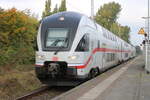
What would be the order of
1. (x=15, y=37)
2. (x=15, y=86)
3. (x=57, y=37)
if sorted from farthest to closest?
(x=15, y=37), (x=15, y=86), (x=57, y=37)

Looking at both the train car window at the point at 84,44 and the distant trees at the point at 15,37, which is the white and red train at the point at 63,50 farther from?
the distant trees at the point at 15,37

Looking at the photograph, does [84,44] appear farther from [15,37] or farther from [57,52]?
[15,37]

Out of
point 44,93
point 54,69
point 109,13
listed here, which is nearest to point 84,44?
point 54,69

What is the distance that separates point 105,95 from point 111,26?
59435 mm

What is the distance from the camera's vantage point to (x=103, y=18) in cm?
6619

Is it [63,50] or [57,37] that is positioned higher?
[57,37]

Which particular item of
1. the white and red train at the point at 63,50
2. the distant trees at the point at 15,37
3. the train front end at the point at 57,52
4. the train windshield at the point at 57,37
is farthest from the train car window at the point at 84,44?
the distant trees at the point at 15,37

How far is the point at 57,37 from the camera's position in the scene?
1125cm

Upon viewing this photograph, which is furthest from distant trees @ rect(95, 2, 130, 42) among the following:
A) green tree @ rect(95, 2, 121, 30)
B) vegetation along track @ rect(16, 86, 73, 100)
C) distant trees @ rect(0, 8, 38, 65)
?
vegetation along track @ rect(16, 86, 73, 100)

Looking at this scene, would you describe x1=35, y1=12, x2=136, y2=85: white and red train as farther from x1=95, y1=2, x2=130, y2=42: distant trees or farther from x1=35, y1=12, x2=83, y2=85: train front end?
x1=95, y1=2, x2=130, y2=42: distant trees

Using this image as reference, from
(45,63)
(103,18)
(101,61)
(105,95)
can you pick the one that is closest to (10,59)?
(101,61)

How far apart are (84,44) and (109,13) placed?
58523 mm

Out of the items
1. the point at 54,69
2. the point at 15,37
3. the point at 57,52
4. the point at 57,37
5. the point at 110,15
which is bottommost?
the point at 54,69

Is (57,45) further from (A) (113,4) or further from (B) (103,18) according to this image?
(A) (113,4)
